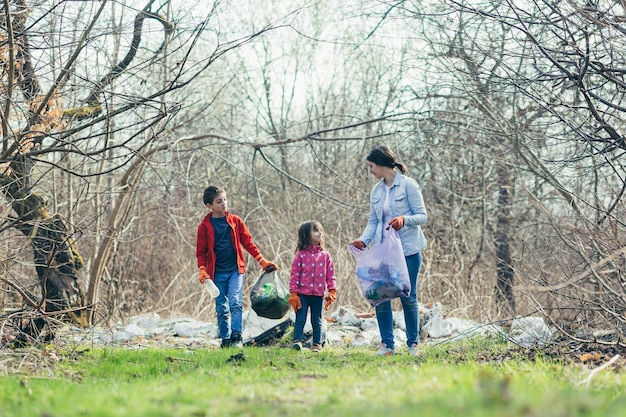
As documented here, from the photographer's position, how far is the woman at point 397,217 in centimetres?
712

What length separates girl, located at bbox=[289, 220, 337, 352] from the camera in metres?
8.44

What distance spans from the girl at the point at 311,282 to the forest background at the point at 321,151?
5.02 ft

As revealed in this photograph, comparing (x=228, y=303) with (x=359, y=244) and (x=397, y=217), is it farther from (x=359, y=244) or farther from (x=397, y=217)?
(x=397, y=217)

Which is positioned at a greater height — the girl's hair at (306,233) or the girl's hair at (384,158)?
the girl's hair at (384,158)

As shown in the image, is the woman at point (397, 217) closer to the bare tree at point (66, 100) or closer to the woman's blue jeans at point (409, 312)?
the woman's blue jeans at point (409, 312)

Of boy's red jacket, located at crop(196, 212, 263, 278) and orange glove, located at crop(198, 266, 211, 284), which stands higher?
boy's red jacket, located at crop(196, 212, 263, 278)

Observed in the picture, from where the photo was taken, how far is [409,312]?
7.21 metres

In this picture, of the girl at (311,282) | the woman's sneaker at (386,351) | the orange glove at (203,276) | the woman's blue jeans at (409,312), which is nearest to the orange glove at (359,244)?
the woman's blue jeans at (409,312)

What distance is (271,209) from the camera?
19203 millimetres

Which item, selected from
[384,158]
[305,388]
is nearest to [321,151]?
[384,158]

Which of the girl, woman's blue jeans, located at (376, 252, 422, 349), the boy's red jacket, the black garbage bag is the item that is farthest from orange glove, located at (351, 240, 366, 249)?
the boy's red jacket

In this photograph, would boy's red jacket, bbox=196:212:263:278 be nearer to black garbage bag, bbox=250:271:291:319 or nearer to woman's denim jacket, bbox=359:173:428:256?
black garbage bag, bbox=250:271:291:319

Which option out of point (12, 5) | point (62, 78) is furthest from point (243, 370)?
point (12, 5)

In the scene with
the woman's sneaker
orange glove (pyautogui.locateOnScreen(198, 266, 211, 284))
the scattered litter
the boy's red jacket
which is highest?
the boy's red jacket
